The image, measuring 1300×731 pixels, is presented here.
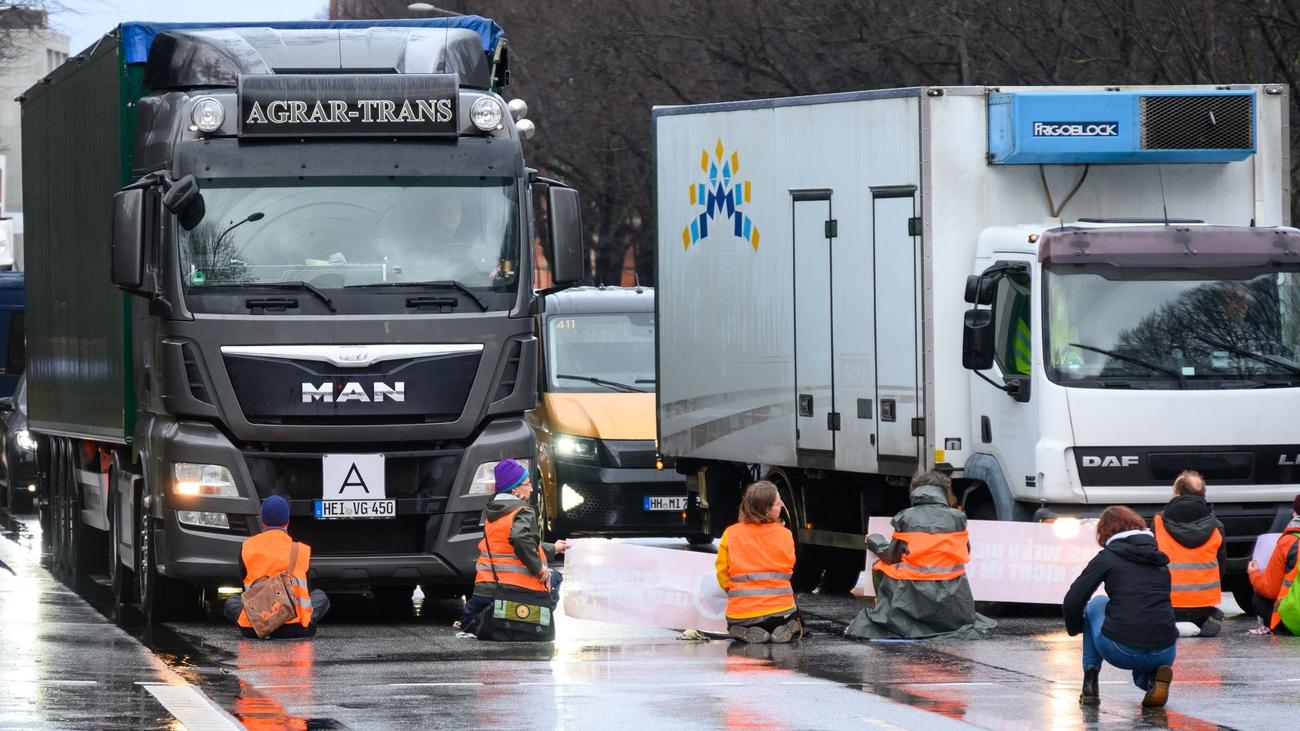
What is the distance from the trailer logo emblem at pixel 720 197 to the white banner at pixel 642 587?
354 cm

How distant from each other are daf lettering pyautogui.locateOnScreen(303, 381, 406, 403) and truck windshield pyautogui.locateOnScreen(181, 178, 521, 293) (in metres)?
0.61

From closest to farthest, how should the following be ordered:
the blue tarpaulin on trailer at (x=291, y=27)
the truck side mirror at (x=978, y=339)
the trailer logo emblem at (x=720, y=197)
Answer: the truck side mirror at (x=978, y=339), the blue tarpaulin on trailer at (x=291, y=27), the trailer logo emblem at (x=720, y=197)

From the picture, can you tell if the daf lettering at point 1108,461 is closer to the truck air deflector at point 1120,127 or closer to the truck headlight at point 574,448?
the truck air deflector at point 1120,127

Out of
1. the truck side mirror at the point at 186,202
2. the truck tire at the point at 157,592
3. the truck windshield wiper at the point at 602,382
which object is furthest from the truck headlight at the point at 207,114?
the truck windshield wiper at the point at 602,382

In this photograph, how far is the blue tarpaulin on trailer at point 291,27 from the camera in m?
16.1

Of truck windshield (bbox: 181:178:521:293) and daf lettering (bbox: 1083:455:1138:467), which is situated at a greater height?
truck windshield (bbox: 181:178:521:293)

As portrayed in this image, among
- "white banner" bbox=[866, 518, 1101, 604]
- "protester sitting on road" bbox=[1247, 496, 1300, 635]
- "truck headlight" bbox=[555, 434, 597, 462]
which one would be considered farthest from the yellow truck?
"protester sitting on road" bbox=[1247, 496, 1300, 635]

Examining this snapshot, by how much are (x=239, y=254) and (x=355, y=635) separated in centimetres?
244

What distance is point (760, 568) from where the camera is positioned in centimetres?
1431

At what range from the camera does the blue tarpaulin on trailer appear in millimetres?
16062

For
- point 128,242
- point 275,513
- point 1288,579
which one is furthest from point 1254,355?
point 128,242

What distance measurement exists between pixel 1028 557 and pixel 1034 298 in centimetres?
163

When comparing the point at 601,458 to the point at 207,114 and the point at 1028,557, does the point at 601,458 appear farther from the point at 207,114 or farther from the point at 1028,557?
the point at 207,114

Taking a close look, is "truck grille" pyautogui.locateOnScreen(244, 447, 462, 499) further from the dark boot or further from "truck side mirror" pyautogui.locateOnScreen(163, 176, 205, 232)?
the dark boot
